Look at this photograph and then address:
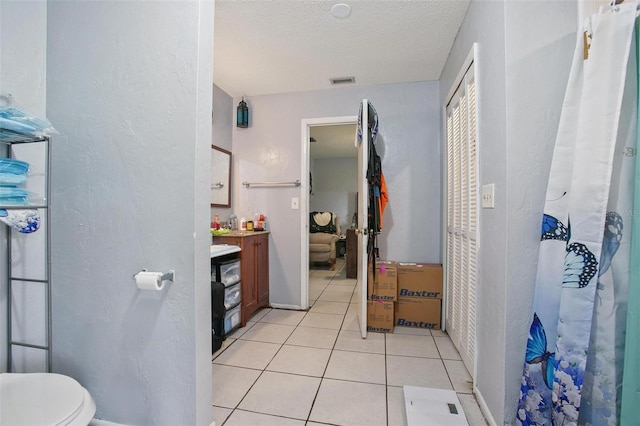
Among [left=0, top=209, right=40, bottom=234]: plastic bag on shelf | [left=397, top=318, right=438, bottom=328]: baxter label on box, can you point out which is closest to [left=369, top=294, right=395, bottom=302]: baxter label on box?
[left=397, top=318, right=438, bottom=328]: baxter label on box

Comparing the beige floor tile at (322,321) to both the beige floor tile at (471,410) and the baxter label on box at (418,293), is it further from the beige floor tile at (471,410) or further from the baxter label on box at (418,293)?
the beige floor tile at (471,410)

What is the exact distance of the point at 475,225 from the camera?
5.47 feet

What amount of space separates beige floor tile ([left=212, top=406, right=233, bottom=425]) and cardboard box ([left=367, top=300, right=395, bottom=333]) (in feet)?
4.55

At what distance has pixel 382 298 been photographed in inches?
94.3

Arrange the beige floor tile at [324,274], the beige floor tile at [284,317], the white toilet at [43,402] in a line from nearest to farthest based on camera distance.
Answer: the white toilet at [43,402] → the beige floor tile at [284,317] → the beige floor tile at [324,274]

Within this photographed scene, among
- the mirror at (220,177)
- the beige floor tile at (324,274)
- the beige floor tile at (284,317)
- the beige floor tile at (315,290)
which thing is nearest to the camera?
the beige floor tile at (284,317)

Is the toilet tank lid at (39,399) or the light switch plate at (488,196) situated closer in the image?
the toilet tank lid at (39,399)

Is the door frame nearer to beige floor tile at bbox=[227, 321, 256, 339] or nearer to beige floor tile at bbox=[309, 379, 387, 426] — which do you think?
beige floor tile at bbox=[227, 321, 256, 339]

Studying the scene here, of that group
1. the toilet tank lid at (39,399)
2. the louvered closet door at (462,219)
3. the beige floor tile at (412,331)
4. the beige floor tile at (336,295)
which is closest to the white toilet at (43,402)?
the toilet tank lid at (39,399)

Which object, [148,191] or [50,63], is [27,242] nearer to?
[148,191]

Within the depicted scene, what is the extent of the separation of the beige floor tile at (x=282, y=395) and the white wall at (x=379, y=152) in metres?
1.27

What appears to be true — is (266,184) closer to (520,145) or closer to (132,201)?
(132,201)

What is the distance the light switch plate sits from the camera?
4.37ft

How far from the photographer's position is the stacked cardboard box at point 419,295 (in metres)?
2.43
